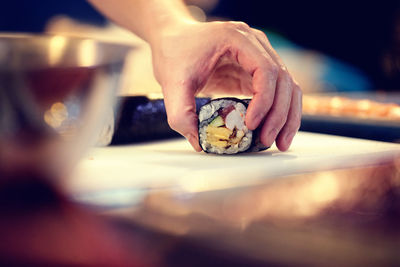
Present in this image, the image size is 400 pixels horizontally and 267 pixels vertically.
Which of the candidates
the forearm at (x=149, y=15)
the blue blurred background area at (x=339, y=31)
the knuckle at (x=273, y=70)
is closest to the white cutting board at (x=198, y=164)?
the knuckle at (x=273, y=70)

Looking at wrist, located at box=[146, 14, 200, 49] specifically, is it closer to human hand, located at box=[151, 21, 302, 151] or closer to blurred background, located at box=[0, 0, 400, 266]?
human hand, located at box=[151, 21, 302, 151]

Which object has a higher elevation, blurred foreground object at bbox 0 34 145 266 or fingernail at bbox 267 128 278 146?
blurred foreground object at bbox 0 34 145 266

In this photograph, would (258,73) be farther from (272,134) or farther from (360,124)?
(360,124)

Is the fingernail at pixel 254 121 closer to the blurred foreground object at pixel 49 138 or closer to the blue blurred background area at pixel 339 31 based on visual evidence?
the blurred foreground object at pixel 49 138

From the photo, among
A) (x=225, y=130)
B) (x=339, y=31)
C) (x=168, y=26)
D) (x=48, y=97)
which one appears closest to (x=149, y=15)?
(x=168, y=26)

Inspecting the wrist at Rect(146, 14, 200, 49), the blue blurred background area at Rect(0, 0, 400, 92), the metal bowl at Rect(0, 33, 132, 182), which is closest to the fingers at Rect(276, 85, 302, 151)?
the wrist at Rect(146, 14, 200, 49)

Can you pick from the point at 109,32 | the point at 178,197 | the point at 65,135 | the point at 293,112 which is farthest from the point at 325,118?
the point at 109,32

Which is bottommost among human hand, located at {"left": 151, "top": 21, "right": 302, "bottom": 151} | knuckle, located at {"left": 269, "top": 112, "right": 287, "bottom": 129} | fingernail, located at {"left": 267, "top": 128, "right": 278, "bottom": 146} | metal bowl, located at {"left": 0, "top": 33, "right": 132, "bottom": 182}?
fingernail, located at {"left": 267, "top": 128, "right": 278, "bottom": 146}
